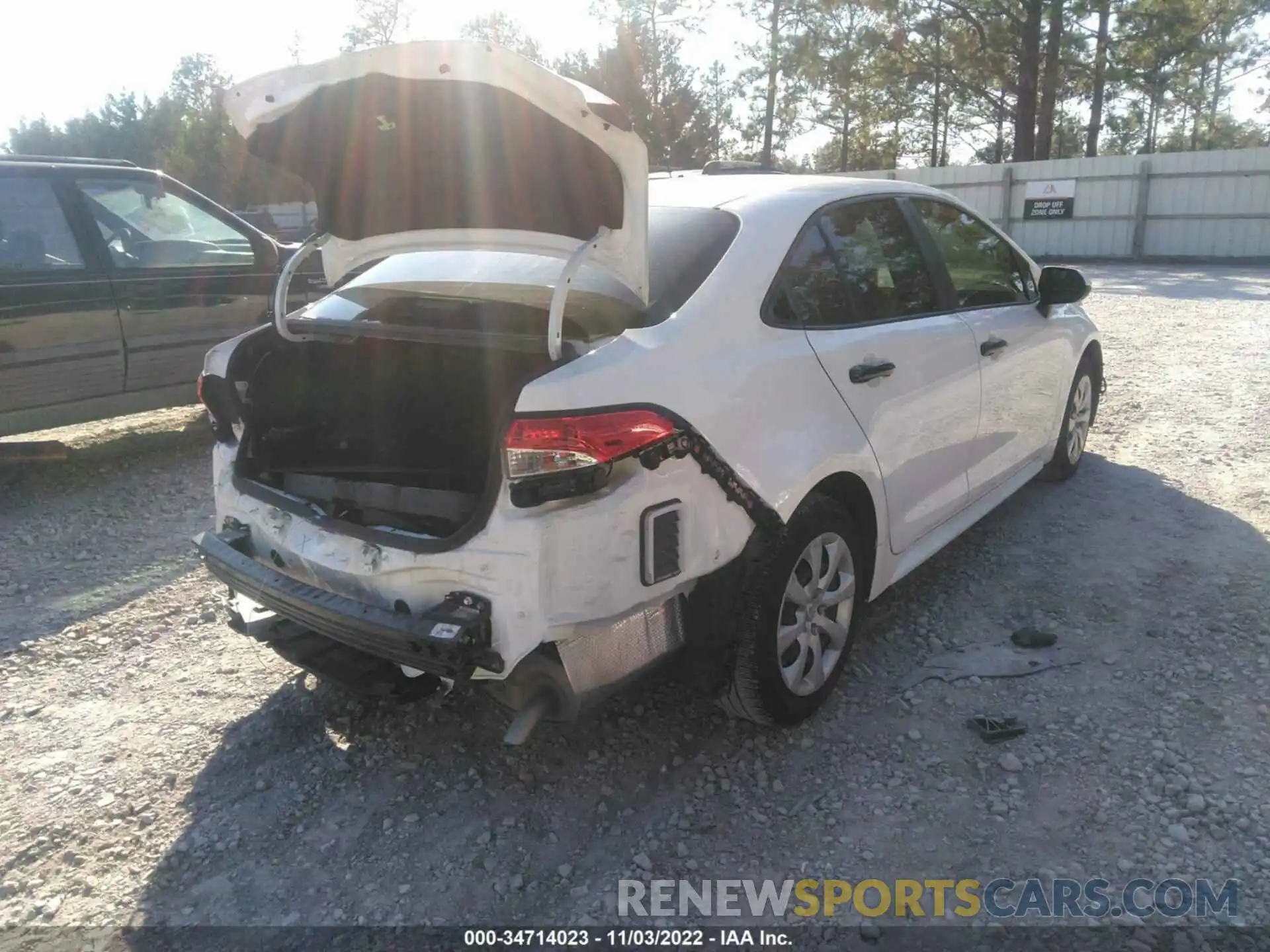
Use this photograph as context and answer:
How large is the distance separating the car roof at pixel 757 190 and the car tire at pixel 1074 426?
1.99 m

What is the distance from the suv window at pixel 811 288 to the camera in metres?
2.96

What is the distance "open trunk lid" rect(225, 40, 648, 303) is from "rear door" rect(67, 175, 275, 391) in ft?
12.0

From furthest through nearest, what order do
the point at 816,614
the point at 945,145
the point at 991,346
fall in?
the point at 945,145, the point at 991,346, the point at 816,614

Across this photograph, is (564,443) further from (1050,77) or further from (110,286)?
(1050,77)

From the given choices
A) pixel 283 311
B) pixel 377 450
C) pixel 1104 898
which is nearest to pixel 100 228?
pixel 283 311

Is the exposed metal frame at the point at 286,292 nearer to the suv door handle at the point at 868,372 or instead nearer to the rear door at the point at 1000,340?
the suv door handle at the point at 868,372

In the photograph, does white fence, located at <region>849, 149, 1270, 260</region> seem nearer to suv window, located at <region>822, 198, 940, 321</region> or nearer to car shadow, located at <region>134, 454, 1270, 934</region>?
suv window, located at <region>822, 198, 940, 321</region>

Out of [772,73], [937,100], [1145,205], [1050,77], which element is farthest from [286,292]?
[937,100]

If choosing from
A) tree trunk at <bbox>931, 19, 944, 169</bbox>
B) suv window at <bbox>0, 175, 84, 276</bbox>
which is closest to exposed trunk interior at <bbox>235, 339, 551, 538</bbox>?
suv window at <bbox>0, 175, 84, 276</bbox>

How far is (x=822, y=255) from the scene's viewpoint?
3.20 m

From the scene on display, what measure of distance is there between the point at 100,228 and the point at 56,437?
189cm

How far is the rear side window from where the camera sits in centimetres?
270

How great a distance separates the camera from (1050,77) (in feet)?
83.2

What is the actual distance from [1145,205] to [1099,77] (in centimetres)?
878
